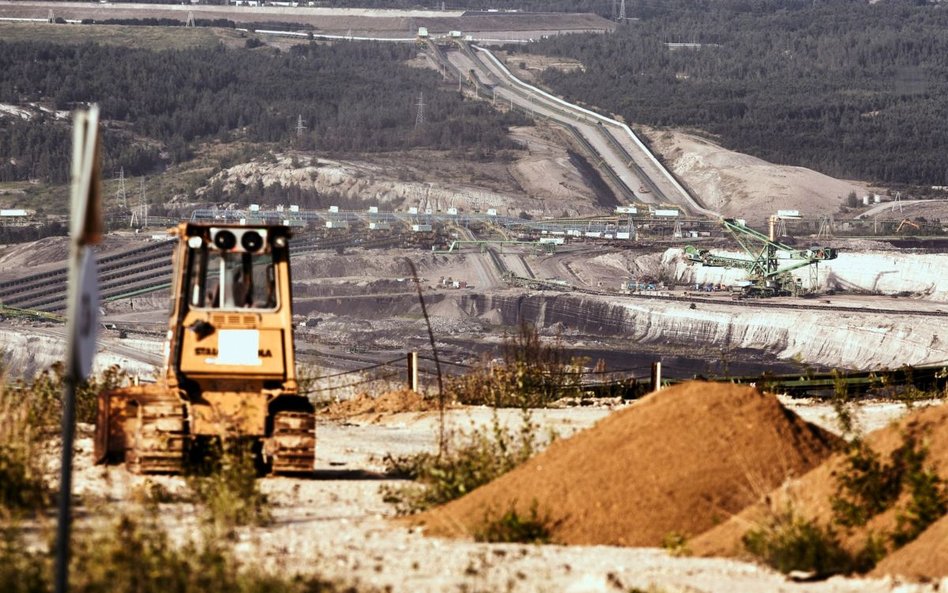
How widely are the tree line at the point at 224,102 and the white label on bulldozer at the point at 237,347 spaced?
361 feet

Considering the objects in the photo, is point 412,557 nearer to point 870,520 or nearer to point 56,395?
point 870,520

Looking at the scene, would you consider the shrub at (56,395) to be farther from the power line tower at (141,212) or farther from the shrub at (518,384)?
the power line tower at (141,212)

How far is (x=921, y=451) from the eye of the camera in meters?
12.8

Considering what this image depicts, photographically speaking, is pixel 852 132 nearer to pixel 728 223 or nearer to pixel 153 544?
pixel 728 223

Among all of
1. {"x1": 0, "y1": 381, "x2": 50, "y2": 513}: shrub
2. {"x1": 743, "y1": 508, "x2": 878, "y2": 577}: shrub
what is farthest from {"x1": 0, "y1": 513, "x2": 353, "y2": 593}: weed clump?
{"x1": 743, "y1": 508, "x2": 878, "y2": 577}: shrub

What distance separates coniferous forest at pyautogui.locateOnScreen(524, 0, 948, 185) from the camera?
13962cm

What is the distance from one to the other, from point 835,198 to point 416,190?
28.9m

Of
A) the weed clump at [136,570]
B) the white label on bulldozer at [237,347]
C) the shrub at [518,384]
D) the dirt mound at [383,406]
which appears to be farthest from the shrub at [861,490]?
the dirt mound at [383,406]

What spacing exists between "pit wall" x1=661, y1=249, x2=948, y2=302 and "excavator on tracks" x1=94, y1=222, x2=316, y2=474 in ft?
236

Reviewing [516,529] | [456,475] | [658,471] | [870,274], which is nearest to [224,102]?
[870,274]

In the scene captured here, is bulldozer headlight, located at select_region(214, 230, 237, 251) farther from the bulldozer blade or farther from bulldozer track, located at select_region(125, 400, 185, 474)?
bulldozer track, located at select_region(125, 400, 185, 474)

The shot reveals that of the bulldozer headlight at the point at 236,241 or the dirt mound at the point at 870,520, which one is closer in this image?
the dirt mound at the point at 870,520

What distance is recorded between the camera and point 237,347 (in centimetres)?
1714

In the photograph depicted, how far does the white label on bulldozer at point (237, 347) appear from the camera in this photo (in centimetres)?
1712
